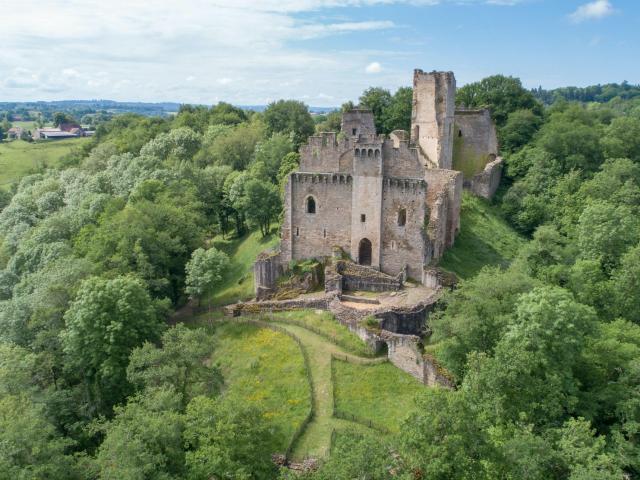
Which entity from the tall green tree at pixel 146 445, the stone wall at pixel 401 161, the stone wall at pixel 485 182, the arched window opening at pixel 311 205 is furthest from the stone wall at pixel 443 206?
the tall green tree at pixel 146 445

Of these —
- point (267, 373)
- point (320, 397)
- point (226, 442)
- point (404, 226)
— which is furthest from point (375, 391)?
point (404, 226)

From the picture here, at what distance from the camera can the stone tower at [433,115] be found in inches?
1849

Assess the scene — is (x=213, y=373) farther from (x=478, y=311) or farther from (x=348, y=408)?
(x=478, y=311)

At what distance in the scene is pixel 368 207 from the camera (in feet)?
128

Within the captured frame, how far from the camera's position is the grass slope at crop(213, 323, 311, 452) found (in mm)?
26984

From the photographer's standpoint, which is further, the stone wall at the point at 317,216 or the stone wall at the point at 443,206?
the stone wall at the point at 317,216

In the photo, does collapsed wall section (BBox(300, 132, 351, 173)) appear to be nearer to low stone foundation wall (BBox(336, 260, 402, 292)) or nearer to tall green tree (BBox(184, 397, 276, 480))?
low stone foundation wall (BBox(336, 260, 402, 292))

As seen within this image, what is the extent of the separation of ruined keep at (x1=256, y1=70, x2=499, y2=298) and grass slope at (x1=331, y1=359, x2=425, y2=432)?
10.2 meters

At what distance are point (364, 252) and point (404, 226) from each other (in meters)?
3.84

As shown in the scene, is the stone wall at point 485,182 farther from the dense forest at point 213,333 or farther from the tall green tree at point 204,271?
the tall green tree at point 204,271

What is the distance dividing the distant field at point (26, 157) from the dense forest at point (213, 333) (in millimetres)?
48852

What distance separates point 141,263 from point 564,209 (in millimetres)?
35335

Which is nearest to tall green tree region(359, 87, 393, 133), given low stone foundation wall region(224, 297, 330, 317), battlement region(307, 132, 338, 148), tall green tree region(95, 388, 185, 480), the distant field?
battlement region(307, 132, 338, 148)

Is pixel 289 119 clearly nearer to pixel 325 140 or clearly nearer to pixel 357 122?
pixel 357 122
